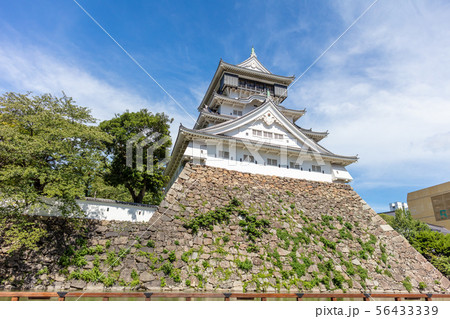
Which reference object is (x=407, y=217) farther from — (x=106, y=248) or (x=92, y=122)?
(x=92, y=122)

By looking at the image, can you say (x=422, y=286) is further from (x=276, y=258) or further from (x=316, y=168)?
(x=316, y=168)

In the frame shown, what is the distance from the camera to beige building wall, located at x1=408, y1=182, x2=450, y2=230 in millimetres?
45156

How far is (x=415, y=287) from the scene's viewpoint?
14.2 meters

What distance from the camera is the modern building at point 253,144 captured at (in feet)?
59.6

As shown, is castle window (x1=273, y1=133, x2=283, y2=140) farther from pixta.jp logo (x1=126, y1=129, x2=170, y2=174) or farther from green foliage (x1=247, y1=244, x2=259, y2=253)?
green foliage (x1=247, y1=244, x2=259, y2=253)

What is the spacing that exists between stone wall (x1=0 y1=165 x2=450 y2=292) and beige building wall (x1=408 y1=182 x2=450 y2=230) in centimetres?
4020

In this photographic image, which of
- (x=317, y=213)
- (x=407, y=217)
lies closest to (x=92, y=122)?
(x=317, y=213)

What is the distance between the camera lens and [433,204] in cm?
4747

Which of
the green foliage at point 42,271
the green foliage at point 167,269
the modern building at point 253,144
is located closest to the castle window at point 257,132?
the modern building at point 253,144

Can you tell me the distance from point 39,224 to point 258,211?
40.3 ft

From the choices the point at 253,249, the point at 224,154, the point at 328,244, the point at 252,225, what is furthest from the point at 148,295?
the point at 224,154

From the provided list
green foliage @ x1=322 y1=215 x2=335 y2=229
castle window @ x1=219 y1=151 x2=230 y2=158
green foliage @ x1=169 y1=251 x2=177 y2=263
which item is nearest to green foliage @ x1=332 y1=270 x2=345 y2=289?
green foliage @ x1=322 y1=215 x2=335 y2=229

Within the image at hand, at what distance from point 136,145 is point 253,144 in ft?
30.2
